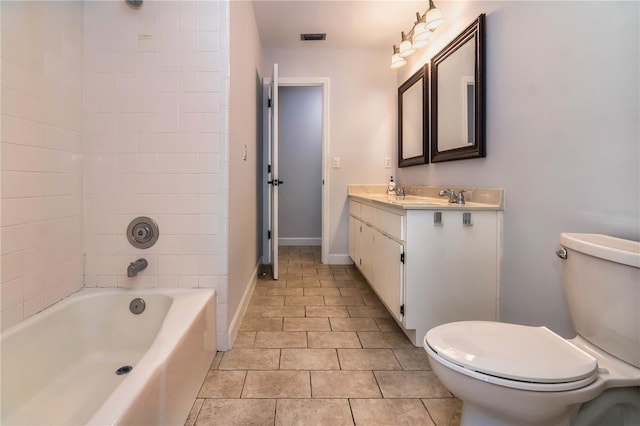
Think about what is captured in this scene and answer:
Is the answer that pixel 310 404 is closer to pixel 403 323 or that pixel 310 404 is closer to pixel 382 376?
pixel 382 376

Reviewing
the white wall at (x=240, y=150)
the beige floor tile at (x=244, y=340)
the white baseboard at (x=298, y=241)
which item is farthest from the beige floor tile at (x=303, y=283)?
the white baseboard at (x=298, y=241)

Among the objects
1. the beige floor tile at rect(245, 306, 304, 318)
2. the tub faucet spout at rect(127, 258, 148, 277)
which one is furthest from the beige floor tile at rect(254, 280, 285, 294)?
the tub faucet spout at rect(127, 258, 148, 277)

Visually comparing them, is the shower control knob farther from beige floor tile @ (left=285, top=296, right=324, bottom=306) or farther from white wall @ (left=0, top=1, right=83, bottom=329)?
beige floor tile @ (left=285, top=296, right=324, bottom=306)

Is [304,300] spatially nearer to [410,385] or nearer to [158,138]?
[410,385]

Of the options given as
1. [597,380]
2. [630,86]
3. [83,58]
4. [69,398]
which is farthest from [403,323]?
[83,58]

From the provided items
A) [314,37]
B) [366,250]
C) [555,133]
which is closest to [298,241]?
[366,250]

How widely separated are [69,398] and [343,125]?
3.05 metres

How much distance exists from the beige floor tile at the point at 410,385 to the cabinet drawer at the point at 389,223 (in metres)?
0.68

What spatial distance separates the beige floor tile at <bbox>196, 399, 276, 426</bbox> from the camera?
1.19 m

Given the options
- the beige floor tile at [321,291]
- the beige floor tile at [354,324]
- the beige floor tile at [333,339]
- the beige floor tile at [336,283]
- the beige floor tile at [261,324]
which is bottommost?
the beige floor tile at [333,339]

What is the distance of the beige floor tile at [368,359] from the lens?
1566 millimetres

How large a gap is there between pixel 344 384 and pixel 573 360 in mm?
886

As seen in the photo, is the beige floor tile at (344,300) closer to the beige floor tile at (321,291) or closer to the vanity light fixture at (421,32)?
the beige floor tile at (321,291)

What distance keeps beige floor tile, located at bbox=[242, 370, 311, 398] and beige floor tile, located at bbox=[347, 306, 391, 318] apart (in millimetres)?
775
